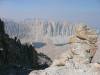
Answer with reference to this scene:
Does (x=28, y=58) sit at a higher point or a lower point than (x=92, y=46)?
lower

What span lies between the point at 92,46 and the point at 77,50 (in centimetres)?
90

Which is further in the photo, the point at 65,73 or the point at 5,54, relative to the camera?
the point at 5,54

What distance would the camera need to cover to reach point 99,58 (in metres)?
24.9

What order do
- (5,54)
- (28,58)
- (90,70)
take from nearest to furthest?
(90,70)
(5,54)
(28,58)

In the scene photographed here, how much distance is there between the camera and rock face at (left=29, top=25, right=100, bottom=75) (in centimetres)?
2444

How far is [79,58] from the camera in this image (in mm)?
24984

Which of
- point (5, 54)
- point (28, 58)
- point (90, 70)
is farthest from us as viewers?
point (28, 58)

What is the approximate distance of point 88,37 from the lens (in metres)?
25.6

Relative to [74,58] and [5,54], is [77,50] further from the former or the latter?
[5,54]

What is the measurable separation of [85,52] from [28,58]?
242ft

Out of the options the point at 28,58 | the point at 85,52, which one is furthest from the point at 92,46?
the point at 28,58

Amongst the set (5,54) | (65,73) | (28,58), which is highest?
(65,73)

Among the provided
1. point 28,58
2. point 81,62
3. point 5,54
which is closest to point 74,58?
point 81,62

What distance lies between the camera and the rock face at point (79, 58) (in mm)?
24438
